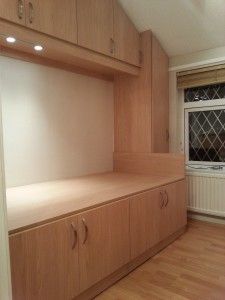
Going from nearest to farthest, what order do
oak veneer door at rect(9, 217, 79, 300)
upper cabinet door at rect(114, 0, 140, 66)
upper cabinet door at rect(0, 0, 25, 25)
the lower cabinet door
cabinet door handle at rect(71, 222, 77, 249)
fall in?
1. oak veneer door at rect(9, 217, 79, 300)
2. cabinet door handle at rect(71, 222, 77, 249)
3. upper cabinet door at rect(0, 0, 25, 25)
4. the lower cabinet door
5. upper cabinet door at rect(114, 0, 140, 66)

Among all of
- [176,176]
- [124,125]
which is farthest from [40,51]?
[176,176]

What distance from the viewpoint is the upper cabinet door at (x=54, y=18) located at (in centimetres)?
188

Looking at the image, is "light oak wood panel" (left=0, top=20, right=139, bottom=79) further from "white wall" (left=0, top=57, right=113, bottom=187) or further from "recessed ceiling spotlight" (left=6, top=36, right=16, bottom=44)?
"white wall" (left=0, top=57, right=113, bottom=187)

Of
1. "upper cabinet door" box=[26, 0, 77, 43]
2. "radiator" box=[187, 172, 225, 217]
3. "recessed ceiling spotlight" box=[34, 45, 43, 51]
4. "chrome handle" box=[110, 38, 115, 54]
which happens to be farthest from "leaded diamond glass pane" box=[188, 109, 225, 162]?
"recessed ceiling spotlight" box=[34, 45, 43, 51]

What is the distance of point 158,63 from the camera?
10.3 feet

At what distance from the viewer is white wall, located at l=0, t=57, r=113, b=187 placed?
2.25m

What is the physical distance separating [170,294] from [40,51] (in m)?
2.13

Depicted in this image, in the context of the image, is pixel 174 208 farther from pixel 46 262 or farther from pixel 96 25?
pixel 96 25

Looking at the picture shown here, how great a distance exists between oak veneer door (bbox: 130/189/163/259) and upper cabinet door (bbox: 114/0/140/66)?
4.69 ft

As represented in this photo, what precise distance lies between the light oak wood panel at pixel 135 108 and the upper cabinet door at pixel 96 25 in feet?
1.98

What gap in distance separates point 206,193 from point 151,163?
0.80 meters

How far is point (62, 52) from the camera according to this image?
216 centimetres

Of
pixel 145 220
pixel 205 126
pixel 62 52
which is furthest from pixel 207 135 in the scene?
pixel 62 52

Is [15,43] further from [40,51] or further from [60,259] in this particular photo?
[60,259]
